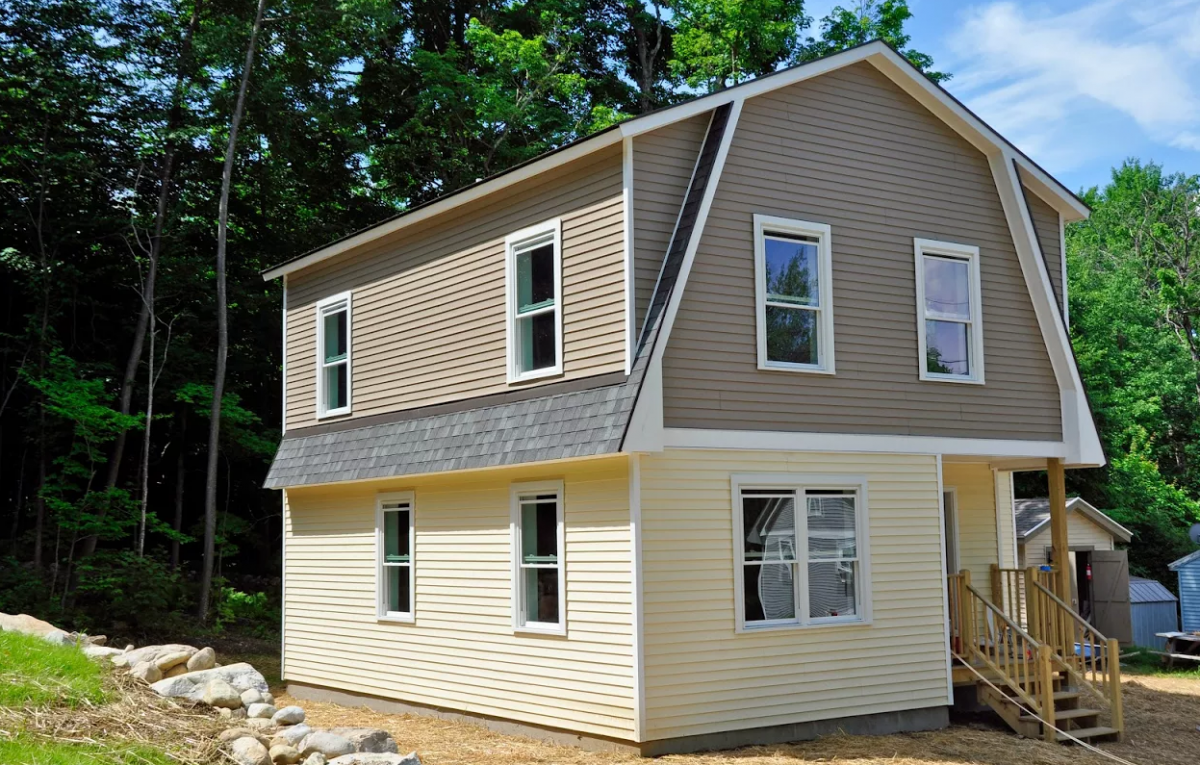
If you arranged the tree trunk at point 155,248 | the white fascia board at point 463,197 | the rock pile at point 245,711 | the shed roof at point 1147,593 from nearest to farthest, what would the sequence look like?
the rock pile at point 245,711
the white fascia board at point 463,197
the tree trunk at point 155,248
the shed roof at point 1147,593

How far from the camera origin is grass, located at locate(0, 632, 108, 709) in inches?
315

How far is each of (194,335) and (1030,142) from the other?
52.3 m

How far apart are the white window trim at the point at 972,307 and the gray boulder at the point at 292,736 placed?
794cm

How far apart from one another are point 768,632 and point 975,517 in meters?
4.98

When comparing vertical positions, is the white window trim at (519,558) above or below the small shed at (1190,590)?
above

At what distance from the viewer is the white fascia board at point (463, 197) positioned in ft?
37.7

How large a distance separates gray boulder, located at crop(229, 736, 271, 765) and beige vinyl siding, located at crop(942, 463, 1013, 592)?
10.0 m

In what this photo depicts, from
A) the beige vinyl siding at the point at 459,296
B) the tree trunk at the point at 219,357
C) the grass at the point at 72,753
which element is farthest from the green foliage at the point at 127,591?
the grass at the point at 72,753

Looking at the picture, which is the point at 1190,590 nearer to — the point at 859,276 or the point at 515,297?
the point at 859,276

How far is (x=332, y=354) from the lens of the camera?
16.6 meters

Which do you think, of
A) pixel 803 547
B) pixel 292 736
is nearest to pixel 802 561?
pixel 803 547

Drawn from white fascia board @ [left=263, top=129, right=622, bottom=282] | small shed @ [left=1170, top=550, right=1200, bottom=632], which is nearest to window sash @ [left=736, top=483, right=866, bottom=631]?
white fascia board @ [left=263, top=129, right=622, bottom=282]

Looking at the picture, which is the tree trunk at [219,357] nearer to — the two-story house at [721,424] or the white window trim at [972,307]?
the two-story house at [721,424]

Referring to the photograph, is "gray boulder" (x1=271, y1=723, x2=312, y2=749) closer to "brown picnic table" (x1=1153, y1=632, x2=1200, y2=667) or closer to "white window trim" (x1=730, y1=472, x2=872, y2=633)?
"white window trim" (x1=730, y1=472, x2=872, y2=633)
